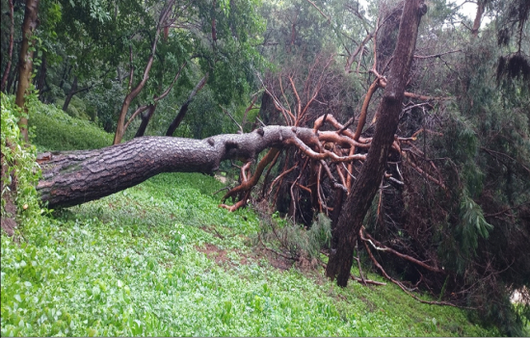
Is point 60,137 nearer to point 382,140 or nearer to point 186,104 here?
point 186,104

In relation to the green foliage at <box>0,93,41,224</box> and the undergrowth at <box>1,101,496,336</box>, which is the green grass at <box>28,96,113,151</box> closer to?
the undergrowth at <box>1,101,496,336</box>

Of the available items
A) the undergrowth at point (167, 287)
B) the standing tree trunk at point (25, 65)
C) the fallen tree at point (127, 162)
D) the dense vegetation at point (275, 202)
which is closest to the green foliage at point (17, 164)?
the dense vegetation at point (275, 202)

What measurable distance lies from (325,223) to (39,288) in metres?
4.88

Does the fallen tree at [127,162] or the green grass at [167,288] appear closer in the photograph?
the green grass at [167,288]

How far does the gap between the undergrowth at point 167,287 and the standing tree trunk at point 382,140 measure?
65 cm

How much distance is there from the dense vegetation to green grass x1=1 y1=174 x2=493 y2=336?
25 mm

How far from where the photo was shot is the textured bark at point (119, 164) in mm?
6203

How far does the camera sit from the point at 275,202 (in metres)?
12.0

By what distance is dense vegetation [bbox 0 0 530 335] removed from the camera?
14.0 ft

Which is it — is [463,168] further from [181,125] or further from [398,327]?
[181,125]

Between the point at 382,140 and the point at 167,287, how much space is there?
3.68m

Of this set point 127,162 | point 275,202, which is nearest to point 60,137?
point 275,202

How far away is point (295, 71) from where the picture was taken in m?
14.4

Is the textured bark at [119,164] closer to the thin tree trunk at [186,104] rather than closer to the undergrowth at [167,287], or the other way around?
the undergrowth at [167,287]
